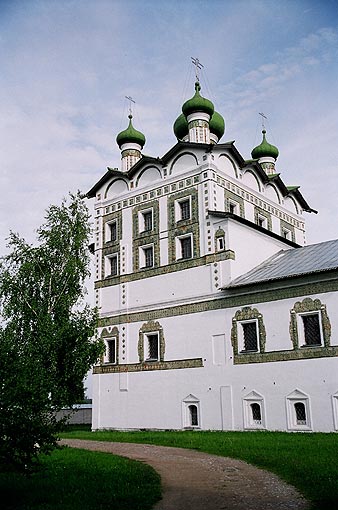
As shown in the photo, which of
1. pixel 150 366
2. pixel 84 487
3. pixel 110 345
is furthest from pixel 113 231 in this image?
pixel 84 487

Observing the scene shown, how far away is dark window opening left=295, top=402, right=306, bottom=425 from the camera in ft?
61.0

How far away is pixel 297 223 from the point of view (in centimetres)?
2855

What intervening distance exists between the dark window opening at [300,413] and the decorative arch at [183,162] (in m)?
10.6

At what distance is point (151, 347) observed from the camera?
77.5 ft

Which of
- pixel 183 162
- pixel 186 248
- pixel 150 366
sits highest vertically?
pixel 183 162

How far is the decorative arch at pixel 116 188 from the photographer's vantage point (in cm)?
2657

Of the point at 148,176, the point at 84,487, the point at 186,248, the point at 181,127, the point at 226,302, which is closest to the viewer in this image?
the point at 84,487

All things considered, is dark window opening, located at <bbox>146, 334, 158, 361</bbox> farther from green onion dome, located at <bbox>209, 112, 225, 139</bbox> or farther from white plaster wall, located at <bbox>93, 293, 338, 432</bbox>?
green onion dome, located at <bbox>209, 112, 225, 139</bbox>

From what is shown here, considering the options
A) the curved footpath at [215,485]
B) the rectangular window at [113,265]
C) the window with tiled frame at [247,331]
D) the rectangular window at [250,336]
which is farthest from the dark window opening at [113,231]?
the curved footpath at [215,485]

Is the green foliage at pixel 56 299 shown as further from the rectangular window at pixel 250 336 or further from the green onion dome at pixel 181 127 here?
the green onion dome at pixel 181 127

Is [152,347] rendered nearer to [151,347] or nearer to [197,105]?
[151,347]

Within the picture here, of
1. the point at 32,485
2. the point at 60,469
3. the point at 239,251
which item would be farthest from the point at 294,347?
the point at 32,485

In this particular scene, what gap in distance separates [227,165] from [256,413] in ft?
34.3

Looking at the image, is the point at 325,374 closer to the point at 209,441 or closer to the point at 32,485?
the point at 209,441
